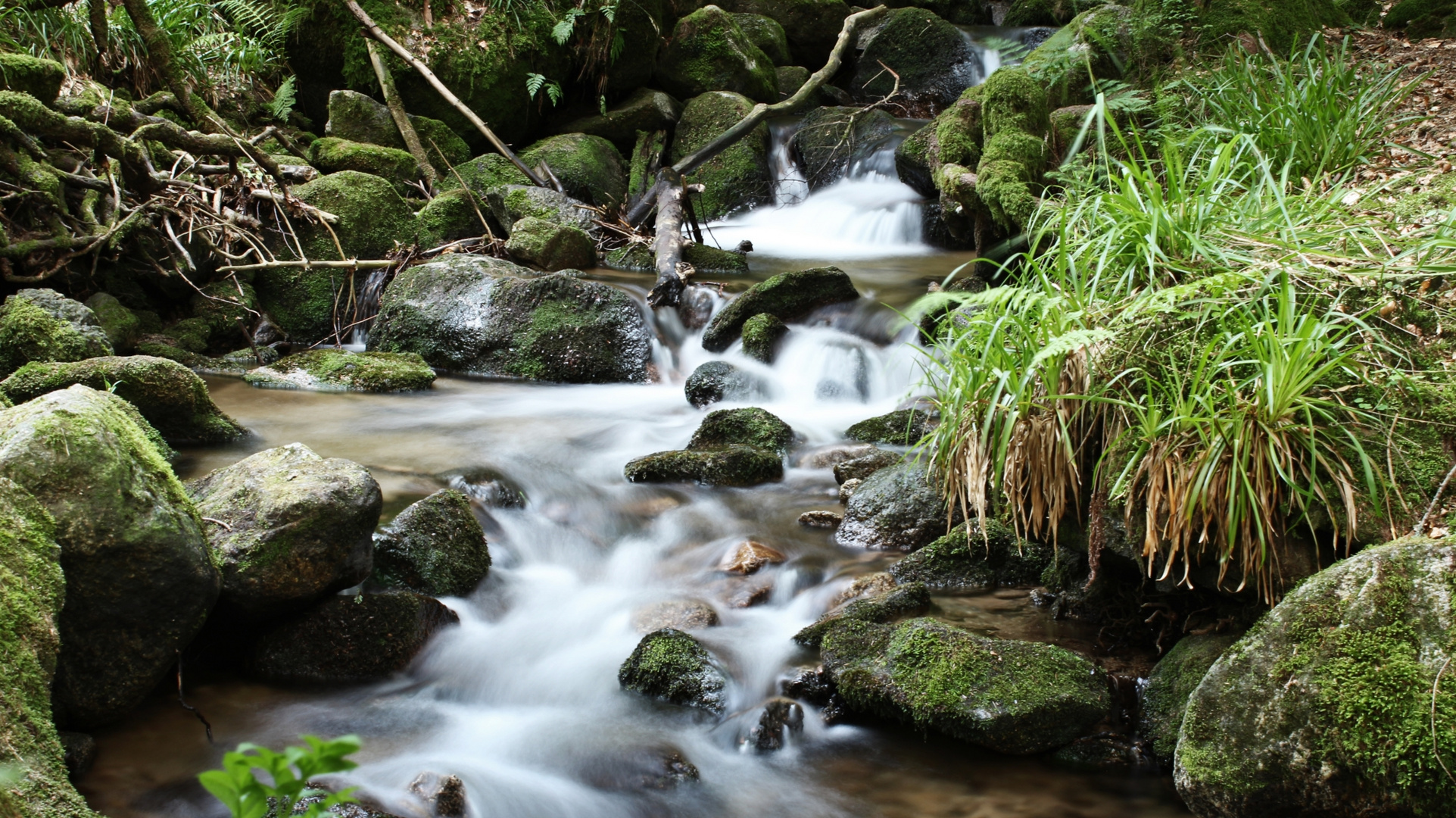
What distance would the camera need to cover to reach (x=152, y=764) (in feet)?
9.07

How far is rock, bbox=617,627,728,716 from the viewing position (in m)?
3.35

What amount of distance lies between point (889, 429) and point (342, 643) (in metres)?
3.51

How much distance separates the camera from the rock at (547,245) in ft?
29.8

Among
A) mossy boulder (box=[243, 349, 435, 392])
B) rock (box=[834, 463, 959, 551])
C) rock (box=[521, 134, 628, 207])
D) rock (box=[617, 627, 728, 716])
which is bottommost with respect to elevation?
rock (box=[617, 627, 728, 716])

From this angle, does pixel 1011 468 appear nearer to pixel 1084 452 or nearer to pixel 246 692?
pixel 1084 452

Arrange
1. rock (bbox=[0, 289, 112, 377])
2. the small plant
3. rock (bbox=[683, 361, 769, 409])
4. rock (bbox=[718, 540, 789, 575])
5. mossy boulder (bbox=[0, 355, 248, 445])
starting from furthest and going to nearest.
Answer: rock (bbox=[683, 361, 769, 409]) < rock (bbox=[0, 289, 112, 377]) < mossy boulder (bbox=[0, 355, 248, 445]) < rock (bbox=[718, 540, 789, 575]) < the small plant

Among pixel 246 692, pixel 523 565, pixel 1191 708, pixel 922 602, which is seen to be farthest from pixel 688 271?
pixel 1191 708

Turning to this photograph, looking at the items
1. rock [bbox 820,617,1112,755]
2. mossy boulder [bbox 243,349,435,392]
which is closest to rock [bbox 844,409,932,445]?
rock [bbox 820,617,1112,755]

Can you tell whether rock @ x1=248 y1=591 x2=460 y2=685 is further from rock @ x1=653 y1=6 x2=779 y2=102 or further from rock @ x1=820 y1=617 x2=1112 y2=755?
rock @ x1=653 y1=6 x2=779 y2=102

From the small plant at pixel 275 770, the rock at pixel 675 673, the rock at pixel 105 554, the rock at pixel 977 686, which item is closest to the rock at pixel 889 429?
the rock at pixel 977 686

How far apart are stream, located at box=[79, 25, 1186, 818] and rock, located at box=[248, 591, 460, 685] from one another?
8 centimetres

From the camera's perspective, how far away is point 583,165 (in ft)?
37.8

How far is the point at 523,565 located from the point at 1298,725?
313cm

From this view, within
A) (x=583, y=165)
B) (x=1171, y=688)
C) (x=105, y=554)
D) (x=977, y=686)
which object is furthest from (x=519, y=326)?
(x=1171, y=688)
